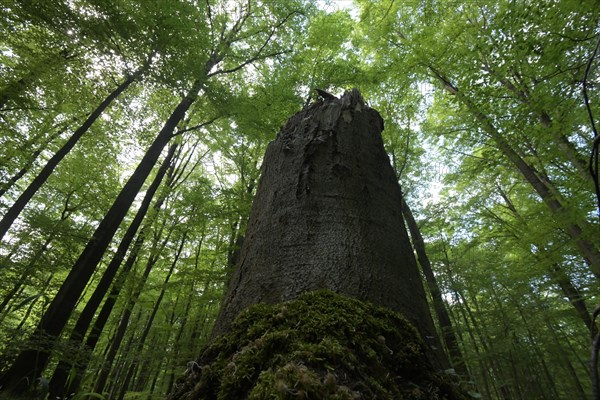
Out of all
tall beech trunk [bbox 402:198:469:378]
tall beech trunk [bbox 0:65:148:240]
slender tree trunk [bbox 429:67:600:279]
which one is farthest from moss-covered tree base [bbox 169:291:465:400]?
tall beech trunk [bbox 402:198:469:378]

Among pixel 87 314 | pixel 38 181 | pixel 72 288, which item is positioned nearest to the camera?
pixel 72 288

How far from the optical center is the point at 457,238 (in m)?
11.9

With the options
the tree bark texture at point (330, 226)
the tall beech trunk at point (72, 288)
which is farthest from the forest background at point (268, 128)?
the tree bark texture at point (330, 226)

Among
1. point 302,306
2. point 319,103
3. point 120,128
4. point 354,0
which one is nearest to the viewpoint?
point 302,306

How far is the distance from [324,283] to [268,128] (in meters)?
6.98

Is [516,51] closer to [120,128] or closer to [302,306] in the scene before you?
[302,306]

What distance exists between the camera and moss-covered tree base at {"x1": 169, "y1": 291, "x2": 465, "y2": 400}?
75 cm

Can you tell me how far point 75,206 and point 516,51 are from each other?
1569cm

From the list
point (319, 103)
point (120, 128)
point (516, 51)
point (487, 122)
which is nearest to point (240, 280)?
point (319, 103)

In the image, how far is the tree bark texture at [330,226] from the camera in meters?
1.23

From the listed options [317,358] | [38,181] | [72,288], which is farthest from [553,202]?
[38,181]

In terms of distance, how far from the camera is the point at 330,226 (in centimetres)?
137

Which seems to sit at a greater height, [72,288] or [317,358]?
[72,288]

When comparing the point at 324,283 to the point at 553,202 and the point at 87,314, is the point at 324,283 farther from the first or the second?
the point at 87,314
